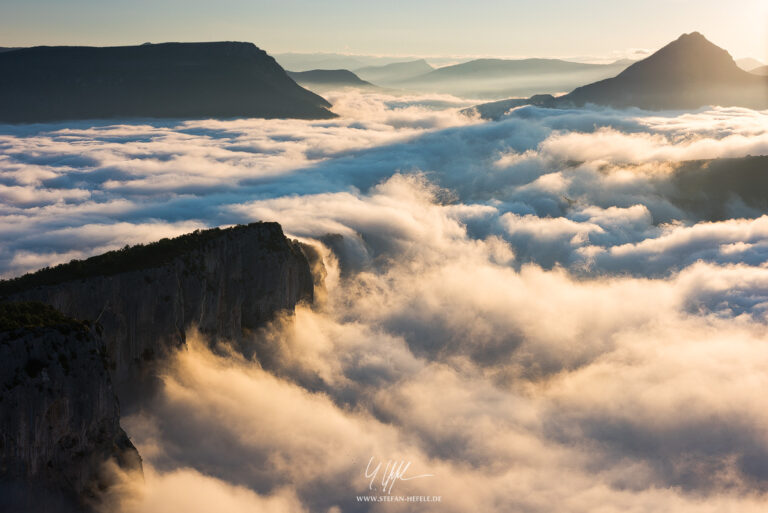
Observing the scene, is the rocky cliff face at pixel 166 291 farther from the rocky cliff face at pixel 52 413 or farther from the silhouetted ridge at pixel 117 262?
the rocky cliff face at pixel 52 413

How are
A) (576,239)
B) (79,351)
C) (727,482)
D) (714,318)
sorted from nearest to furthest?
1. (79,351)
2. (727,482)
3. (714,318)
4. (576,239)

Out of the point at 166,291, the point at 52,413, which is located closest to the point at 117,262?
the point at 166,291

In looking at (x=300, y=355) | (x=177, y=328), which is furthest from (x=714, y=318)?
(x=177, y=328)

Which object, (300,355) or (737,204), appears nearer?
(300,355)

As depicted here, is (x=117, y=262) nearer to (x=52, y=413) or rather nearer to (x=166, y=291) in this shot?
(x=166, y=291)

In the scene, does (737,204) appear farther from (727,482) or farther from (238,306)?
(238,306)
